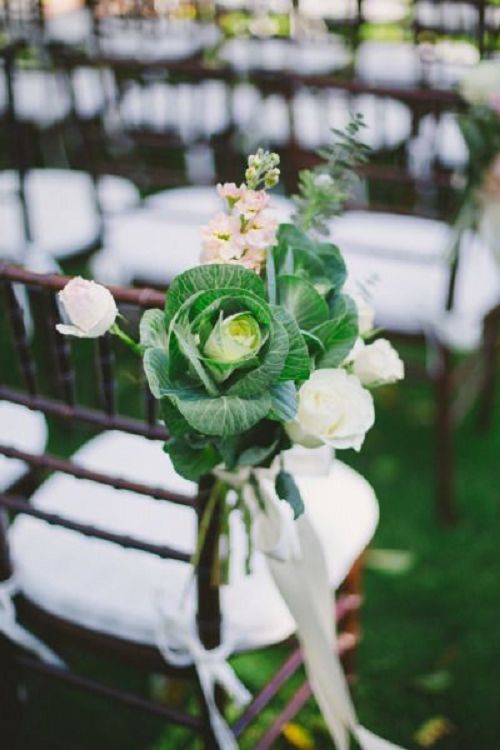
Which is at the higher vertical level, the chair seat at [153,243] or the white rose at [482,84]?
the white rose at [482,84]

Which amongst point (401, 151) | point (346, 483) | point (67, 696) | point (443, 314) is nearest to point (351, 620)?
point (346, 483)

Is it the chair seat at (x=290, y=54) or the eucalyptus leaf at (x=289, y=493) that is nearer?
the eucalyptus leaf at (x=289, y=493)

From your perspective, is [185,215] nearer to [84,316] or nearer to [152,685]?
[152,685]

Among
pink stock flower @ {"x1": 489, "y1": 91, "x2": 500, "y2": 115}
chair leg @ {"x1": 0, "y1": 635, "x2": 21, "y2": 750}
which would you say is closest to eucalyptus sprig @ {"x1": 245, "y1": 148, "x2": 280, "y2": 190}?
chair leg @ {"x1": 0, "y1": 635, "x2": 21, "y2": 750}

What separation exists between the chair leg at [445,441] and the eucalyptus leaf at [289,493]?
1.12 meters

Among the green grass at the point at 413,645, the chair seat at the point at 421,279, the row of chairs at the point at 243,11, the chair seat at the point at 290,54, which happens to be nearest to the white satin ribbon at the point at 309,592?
the green grass at the point at 413,645

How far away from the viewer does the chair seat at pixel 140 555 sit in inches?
53.9

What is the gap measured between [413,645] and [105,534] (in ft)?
3.19

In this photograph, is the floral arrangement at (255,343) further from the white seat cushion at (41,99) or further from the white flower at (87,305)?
the white seat cushion at (41,99)

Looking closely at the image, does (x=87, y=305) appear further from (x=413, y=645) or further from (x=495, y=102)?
(x=413, y=645)

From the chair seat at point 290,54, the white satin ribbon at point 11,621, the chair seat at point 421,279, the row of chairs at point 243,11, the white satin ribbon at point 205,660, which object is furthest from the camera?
the chair seat at point 290,54

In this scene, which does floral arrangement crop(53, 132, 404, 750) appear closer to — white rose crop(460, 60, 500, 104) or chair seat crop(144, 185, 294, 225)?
white rose crop(460, 60, 500, 104)

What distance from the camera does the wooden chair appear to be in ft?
3.98

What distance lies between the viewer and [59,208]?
2627 mm
